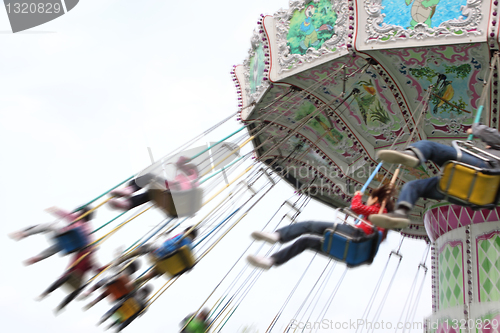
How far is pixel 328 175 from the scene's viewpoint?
875 cm

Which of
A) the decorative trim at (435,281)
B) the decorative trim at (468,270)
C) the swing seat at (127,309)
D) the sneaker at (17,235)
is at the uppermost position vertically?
the sneaker at (17,235)

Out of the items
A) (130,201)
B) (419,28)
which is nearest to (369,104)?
(419,28)

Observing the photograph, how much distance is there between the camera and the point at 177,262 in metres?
4.98

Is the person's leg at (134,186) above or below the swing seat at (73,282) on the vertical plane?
above

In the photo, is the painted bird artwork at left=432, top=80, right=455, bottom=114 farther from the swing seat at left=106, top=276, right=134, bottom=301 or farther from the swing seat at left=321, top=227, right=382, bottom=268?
the swing seat at left=106, top=276, right=134, bottom=301

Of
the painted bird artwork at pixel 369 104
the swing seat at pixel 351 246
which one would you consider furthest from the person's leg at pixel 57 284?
the painted bird artwork at pixel 369 104

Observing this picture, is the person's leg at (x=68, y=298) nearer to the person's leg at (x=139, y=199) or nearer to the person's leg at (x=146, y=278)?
the person's leg at (x=146, y=278)

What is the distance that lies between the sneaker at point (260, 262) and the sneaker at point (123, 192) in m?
1.49

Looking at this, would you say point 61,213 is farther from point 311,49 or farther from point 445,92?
point 445,92

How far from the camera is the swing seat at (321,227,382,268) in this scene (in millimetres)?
4121

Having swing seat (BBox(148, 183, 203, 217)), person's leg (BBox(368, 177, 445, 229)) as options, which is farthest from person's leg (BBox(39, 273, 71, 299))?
person's leg (BBox(368, 177, 445, 229))

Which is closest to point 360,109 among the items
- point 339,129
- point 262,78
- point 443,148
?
point 339,129

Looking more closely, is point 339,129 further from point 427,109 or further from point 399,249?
point 399,249

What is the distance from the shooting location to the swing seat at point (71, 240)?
185 inches
